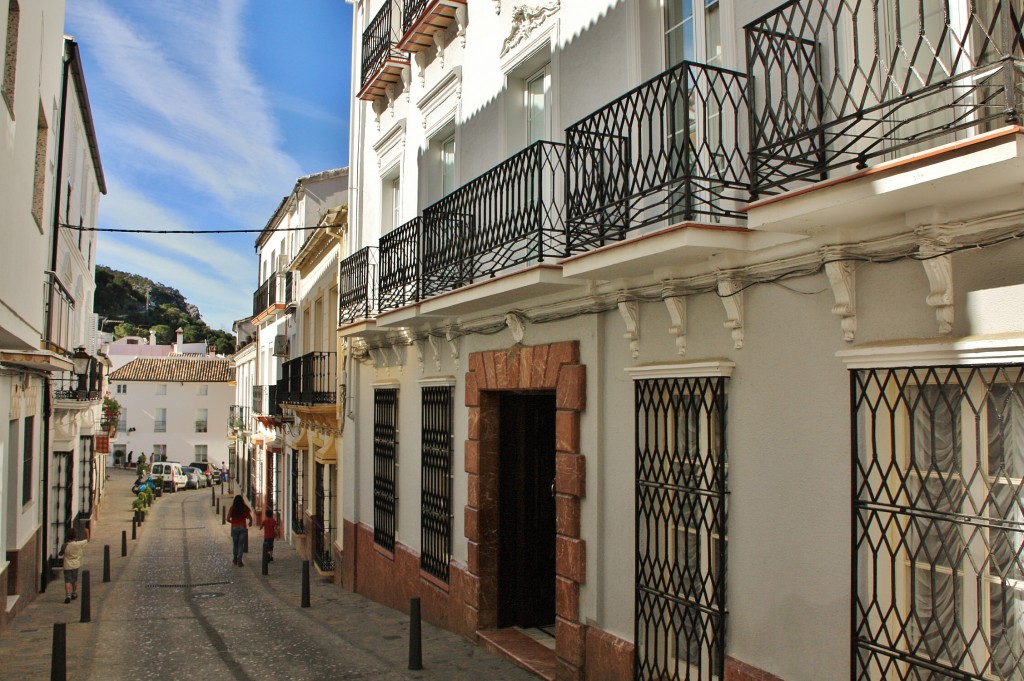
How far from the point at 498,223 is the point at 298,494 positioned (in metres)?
15.4

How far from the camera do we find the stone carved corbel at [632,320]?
6703mm

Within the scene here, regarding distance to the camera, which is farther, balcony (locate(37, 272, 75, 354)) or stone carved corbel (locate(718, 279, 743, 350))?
balcony (locate(37, 272, 75, 354))

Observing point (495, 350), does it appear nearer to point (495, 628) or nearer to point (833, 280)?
point (495, 628)

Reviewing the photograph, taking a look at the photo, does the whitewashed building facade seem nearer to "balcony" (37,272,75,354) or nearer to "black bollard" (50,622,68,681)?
"black bollard" (50,622,68,681)

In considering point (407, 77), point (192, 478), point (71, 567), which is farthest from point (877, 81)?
point (192, 478)

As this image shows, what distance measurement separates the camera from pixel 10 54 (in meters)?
8.43

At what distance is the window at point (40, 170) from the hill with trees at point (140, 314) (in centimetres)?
7920

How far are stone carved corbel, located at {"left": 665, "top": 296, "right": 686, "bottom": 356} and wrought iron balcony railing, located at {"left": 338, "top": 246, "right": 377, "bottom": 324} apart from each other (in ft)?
22.5

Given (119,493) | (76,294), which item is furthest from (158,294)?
(76,294)

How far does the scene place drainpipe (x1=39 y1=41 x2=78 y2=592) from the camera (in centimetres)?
1480

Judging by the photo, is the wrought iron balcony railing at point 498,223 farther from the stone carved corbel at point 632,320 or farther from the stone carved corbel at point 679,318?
the stone carved corbel at point 679,318

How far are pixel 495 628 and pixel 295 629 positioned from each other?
3.62 m

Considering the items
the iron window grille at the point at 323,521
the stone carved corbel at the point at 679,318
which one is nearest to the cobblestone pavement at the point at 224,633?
the iron window grille at the point at 323,521

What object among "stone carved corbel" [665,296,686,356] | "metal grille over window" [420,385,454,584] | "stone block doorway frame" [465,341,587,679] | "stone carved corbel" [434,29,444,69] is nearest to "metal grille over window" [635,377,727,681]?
"stone carved corbel" [665,296,686,356]
